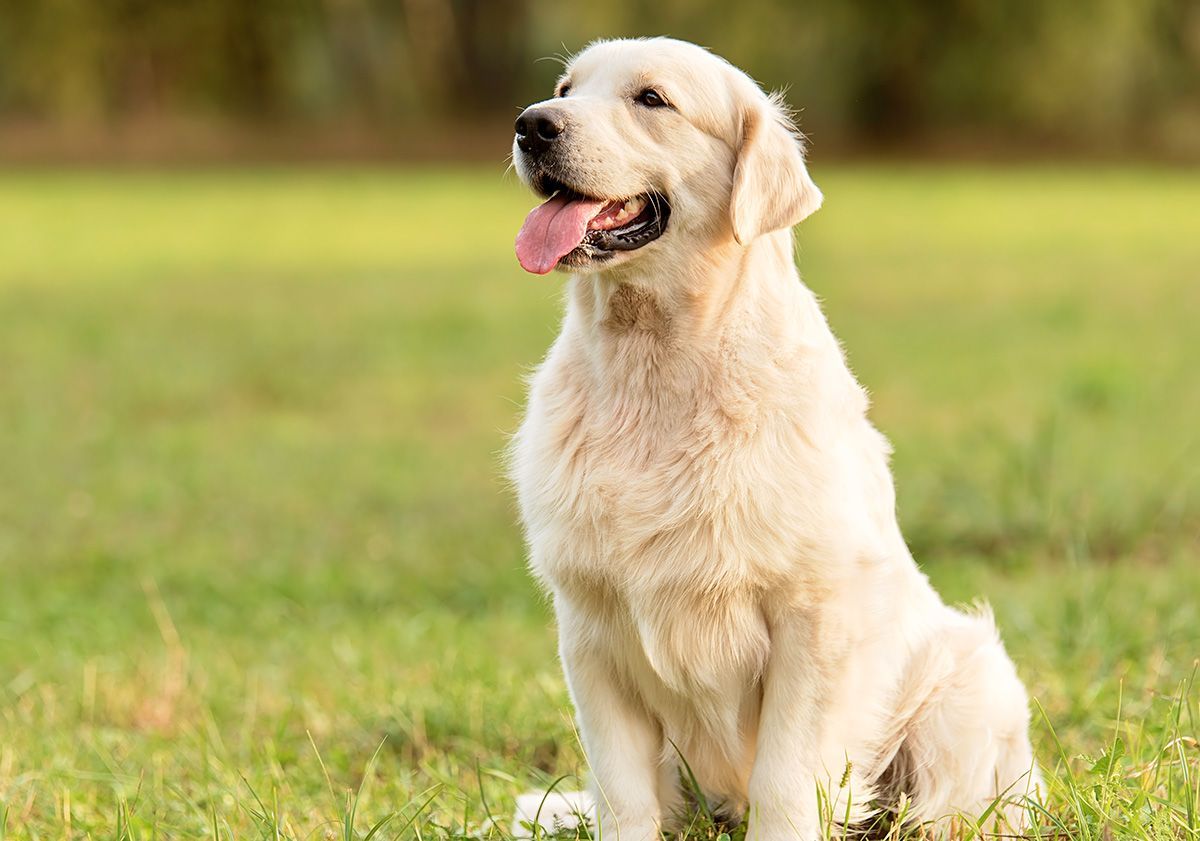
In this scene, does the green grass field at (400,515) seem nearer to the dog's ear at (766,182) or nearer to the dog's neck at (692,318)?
the dog's neck at (692,318)

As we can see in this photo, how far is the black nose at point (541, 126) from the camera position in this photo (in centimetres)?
344

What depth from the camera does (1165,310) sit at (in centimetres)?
1380

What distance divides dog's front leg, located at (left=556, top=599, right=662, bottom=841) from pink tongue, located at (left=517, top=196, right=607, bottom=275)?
2.46 ft

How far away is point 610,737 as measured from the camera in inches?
132

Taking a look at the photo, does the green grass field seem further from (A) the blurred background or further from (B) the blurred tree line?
(B) the blurred tree line

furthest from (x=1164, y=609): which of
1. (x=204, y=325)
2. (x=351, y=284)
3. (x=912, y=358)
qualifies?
(x=351, y=284)

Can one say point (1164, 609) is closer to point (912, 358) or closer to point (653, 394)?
point (653, 394)

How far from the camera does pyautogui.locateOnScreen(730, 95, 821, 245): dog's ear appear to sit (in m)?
3.40

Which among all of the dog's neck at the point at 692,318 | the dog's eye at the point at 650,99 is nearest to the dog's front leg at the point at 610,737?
the dog's neck at the point at 692,318

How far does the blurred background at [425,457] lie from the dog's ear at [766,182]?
0.12 meters

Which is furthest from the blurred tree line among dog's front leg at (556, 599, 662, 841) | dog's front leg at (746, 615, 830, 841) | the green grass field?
dog's front leg at (746, 615, 830, 841)

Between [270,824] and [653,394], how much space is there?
121cm

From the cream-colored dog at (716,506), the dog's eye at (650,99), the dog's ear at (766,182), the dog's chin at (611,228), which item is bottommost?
the cream-colored dog at (716,506)

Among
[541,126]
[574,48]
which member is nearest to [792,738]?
[541,126]
